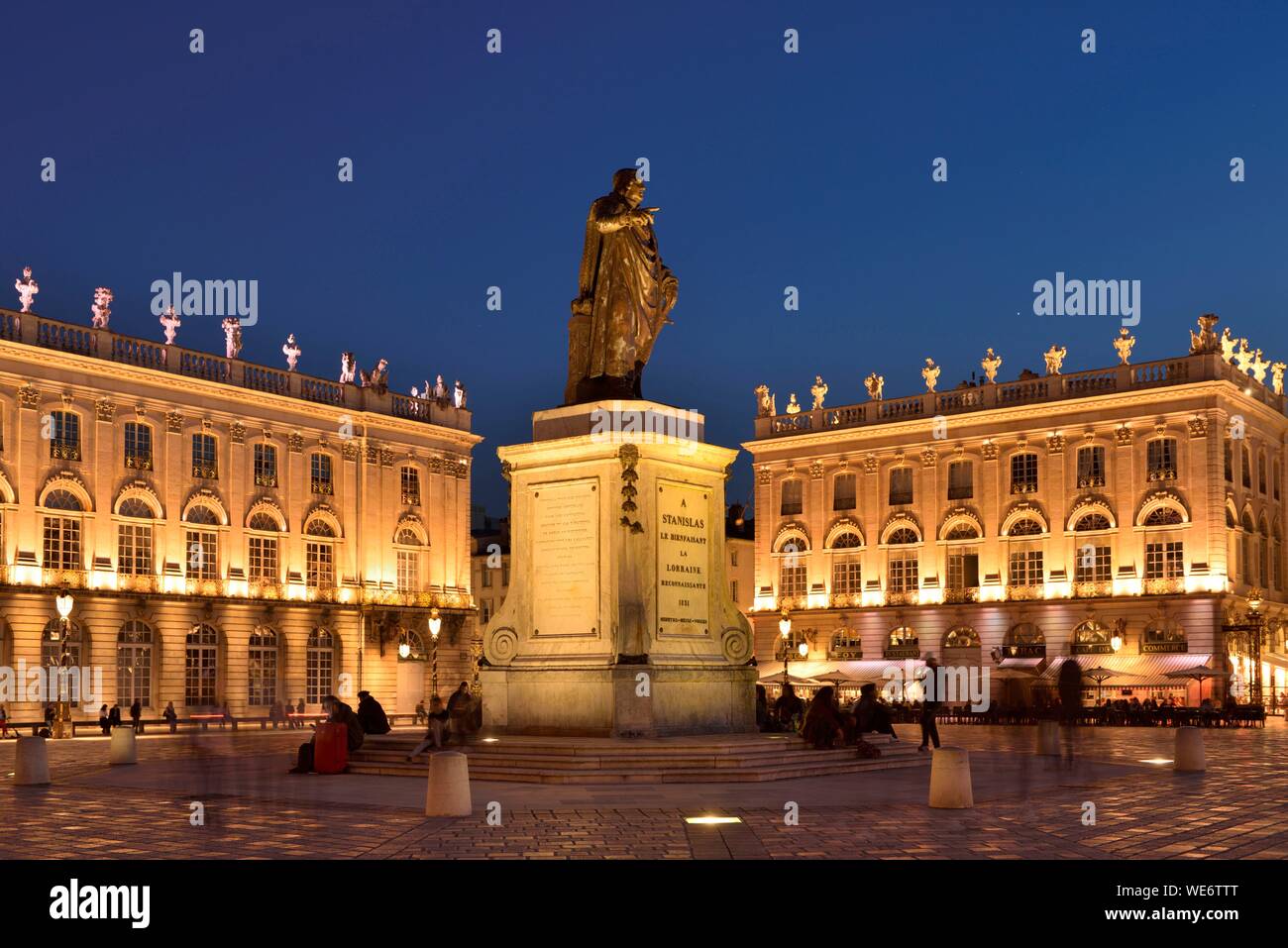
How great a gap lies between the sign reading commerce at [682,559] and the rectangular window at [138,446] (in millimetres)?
41936

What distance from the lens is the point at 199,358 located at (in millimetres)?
62969

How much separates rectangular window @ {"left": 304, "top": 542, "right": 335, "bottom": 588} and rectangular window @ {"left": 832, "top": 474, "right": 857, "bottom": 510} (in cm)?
2282

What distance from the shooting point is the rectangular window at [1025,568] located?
68.3m

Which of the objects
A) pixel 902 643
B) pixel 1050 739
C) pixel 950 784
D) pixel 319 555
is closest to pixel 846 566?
pixel 902 643

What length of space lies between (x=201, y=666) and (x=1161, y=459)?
125 feet

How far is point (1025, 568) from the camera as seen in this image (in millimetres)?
68812

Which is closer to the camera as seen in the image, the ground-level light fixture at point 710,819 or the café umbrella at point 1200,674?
the ground-level light fixture at point 710,819

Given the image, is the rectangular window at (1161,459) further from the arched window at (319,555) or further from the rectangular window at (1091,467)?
the arched window at (319,555)

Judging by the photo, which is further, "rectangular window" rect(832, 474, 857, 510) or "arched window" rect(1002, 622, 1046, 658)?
"rectangular window" rect(832, 474, 857, 510)

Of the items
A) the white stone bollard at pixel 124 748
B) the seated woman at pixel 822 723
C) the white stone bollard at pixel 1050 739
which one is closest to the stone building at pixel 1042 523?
the white stone bollard at pixel 1050 739

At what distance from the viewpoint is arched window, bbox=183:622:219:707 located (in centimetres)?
6056

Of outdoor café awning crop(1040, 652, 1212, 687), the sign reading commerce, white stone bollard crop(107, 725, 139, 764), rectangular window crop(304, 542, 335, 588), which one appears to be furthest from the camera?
rectangular window crop(304, 542, 335, 588)

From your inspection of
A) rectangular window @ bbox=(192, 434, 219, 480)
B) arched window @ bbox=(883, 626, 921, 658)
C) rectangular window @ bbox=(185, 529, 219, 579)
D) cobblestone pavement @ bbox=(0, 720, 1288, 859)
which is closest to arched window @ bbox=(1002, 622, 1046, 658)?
arched window @ bbox=(883, 626, 921, 658)

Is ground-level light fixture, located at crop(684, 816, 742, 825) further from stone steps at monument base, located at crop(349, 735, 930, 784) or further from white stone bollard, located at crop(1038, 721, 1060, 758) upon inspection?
white stone bollard, located at crop(1038, 721, 1060, 758)
